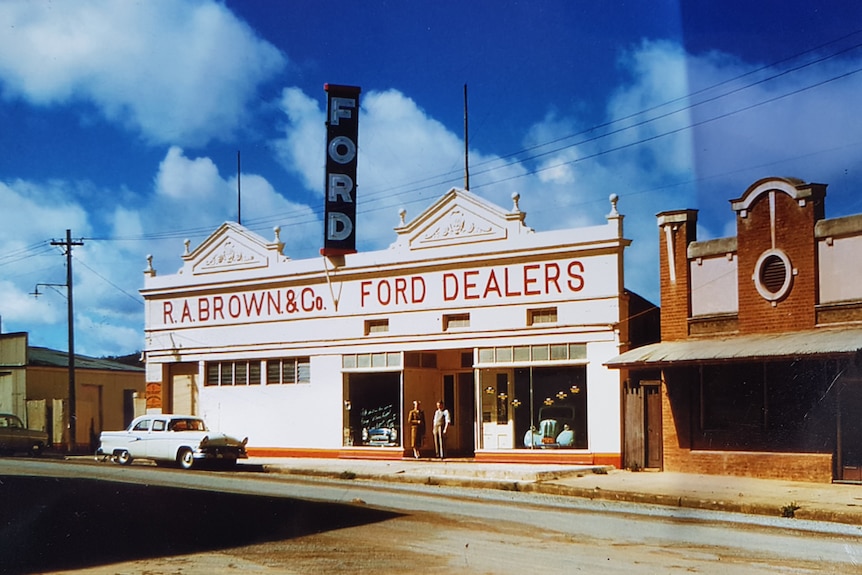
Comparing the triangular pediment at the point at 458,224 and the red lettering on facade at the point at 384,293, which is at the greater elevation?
the triangular pediment at the point at 458,224

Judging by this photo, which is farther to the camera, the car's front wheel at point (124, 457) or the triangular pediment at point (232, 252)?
the triangular pediment at point (232, 252)

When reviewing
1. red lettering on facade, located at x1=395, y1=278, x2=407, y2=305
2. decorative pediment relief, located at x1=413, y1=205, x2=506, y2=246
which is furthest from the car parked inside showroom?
decorative pediment relief, located at x1=413, y1=205, x2=506, y2=246

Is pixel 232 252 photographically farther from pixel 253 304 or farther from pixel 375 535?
pixel 375 535

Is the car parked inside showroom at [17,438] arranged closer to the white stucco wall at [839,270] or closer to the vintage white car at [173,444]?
the vintage white car at [173,444]

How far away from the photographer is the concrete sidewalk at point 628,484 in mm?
16906

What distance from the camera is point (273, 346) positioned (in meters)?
31.8

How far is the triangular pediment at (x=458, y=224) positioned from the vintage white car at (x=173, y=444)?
7529mm

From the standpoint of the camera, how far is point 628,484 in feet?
67.6

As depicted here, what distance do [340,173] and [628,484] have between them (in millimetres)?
13976

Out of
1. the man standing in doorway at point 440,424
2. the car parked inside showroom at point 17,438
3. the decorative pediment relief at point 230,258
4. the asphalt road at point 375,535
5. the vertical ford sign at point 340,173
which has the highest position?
the vertical ford sign at point 340,173

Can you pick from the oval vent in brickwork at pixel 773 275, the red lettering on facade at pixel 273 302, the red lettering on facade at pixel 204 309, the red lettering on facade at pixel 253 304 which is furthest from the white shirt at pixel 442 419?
the red lettering on facade at pixel 204 309

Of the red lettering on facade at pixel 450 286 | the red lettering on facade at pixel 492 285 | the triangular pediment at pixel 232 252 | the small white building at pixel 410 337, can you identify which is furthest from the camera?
the triangular pediment at pixel 232 252

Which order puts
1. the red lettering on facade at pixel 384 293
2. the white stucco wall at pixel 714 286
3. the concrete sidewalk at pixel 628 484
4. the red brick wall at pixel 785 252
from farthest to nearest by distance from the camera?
the red lettering on facade at pixel 384 293 < the white stucco wall at pixel 714 286 < the red brick wall at pixel 785 252 < the concrete sidewalk at pixel 628 484

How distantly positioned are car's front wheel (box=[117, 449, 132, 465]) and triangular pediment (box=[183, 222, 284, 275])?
24.2 ft
